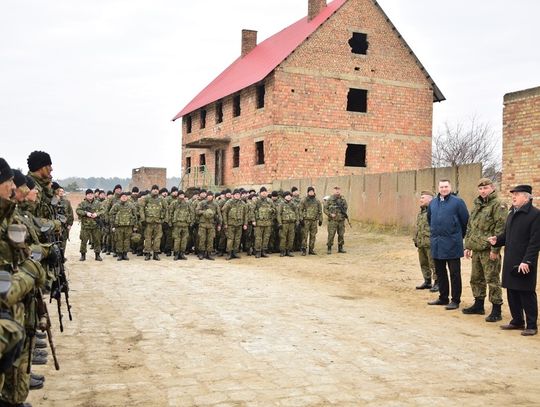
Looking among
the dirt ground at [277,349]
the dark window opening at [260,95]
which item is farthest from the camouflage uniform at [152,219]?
the dark window opening at [260,95]

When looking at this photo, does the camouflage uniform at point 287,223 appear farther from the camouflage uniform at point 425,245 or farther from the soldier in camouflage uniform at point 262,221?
the camouflage uniform at point 425,245

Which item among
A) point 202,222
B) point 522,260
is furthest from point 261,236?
point 522,260

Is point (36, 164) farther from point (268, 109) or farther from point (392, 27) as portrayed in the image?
point (392, 27)

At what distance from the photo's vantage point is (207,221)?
14.9 m

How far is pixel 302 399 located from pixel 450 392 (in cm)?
122

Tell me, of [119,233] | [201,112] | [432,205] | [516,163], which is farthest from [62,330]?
[201,112]

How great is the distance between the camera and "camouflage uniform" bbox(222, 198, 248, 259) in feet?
49.4

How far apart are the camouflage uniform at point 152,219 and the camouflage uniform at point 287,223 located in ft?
10.4

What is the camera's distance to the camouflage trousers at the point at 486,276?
7586mm

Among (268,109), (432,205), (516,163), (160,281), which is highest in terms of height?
(268,109)

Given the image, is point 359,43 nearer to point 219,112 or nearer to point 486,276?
point 219,112

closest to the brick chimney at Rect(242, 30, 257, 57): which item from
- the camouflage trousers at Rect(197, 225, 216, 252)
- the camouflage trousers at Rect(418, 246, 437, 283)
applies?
the camouflage trousers at Rect(197, 225, 216, 252)

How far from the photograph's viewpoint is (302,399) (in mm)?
4305

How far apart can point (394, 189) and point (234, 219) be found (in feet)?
18.2
